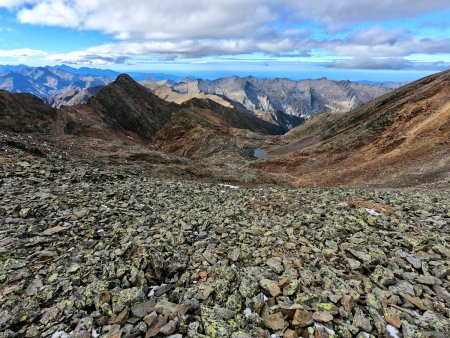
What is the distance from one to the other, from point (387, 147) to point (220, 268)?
5194 cm

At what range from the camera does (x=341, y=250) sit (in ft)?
42.6

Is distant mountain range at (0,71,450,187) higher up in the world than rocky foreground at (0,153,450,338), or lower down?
lower down

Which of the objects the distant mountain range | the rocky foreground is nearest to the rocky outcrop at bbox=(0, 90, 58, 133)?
the distant mountain range

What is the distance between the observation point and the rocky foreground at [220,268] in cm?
866

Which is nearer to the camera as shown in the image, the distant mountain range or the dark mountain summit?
the distant mountain range

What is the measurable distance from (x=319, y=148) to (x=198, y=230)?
55.9 m

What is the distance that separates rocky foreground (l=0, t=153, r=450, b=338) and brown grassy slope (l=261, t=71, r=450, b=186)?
26.7m

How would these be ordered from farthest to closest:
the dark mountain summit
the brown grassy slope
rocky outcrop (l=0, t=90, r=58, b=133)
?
the dark mountain summit → rocky outcrop (l=0, t=90, r=58, b=133) → the brown grassy slope

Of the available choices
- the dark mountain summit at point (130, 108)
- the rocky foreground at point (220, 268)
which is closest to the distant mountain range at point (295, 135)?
the dark mountain summit at point (130, 108)

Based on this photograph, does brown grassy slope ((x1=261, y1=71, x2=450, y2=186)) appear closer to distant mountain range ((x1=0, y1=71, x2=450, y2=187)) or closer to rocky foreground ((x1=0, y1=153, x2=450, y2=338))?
distant mountain range ((x1=0, y1=71, x2=450, y2=187))

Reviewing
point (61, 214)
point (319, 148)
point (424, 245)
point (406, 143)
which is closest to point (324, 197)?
point (424, 245)

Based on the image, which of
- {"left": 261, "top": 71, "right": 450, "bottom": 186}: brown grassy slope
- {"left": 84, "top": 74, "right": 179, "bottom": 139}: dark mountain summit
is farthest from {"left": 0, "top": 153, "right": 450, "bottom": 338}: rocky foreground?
{"left": 84, "top": 74, "right": 179, "bottom": 139}: dark mountain summit

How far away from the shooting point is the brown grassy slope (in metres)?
43.3

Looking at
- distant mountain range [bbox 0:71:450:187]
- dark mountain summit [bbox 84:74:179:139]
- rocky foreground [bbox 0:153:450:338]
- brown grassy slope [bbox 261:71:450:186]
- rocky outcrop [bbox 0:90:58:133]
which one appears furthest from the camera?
dark mountain summit [bbox 84:74:179:139]
